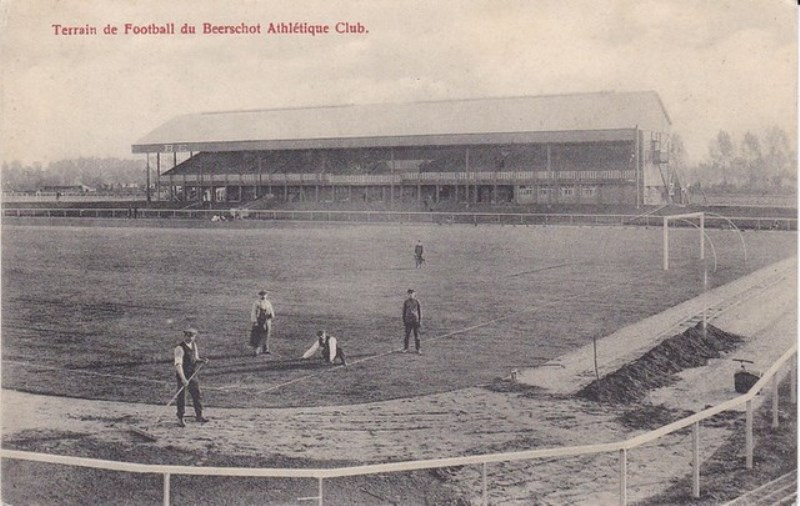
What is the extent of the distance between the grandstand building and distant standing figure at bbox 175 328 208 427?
3907 millimetres

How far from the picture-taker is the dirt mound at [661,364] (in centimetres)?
867

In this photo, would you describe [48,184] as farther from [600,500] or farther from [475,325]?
[600,500]

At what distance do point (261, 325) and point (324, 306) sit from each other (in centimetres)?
251

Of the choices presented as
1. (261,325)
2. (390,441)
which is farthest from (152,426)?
(261,325)

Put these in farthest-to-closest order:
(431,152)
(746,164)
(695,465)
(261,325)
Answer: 1. (431,152)
2. (746,164)
3. (261,325)
4. (695,465)

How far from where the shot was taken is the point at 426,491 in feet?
22.1

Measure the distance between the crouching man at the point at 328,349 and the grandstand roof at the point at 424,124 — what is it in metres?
3.75

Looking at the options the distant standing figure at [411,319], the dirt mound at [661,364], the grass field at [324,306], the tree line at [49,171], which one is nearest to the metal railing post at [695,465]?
the dirt mound at [661,364]

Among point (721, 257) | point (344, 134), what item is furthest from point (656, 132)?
point (344, 134)

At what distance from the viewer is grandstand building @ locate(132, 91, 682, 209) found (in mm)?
13008

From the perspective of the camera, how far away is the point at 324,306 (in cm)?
1258

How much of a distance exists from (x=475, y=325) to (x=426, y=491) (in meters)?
4.90

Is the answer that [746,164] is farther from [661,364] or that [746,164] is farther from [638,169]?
[638,169]

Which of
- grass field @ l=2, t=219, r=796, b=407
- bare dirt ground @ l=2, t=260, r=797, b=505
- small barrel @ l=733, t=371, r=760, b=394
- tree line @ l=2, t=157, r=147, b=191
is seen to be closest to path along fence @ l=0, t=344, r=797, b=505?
bare dirt ground @ l=2, t=260, r=797, b=505
